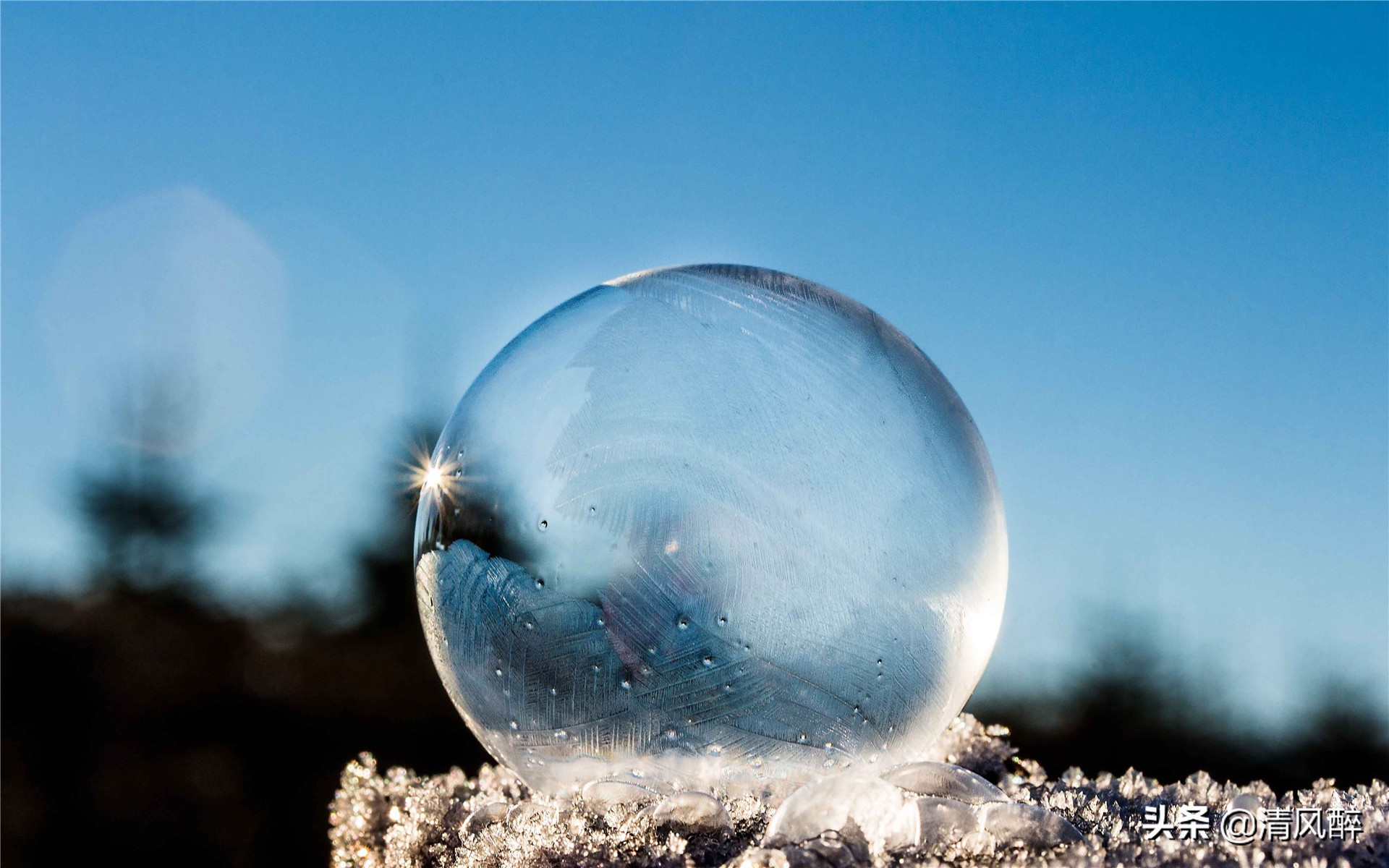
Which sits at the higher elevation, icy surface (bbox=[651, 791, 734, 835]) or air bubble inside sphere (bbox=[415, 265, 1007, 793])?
air bubble inside sphere (bbox=[415, 265, 1007, 793])

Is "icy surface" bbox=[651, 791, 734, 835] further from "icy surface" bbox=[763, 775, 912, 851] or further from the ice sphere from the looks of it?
the ice sphere

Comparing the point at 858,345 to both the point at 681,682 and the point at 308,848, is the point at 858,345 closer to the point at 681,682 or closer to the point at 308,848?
the point at 681,682

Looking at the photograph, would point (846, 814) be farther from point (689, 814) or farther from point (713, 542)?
point (713, 542)

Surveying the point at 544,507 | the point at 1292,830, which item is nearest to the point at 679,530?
the point at 544,507

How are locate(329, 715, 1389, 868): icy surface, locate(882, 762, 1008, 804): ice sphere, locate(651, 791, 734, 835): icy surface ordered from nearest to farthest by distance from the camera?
locate(329, 715, 1389, 868): icy surface → locate(651, 791, 734, 835): icy surface → locate(882, 762, 1008, 804): ice sphere

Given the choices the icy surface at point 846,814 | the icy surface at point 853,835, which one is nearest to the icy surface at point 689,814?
the icy surface at point 853,835

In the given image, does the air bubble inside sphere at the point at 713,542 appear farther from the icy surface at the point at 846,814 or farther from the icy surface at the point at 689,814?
the icy surface at the point at 846,814

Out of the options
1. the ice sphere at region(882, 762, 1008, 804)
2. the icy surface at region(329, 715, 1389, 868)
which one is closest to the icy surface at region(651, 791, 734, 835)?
the icy surface at region(329, 715, 1389, 868)
